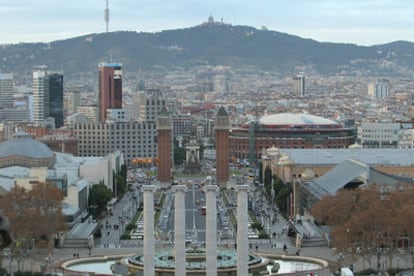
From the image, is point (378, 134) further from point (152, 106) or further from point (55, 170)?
point (55, 170)

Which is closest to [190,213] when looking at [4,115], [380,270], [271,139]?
[380,270]

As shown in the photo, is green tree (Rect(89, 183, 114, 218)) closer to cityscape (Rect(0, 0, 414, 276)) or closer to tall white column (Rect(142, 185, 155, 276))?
cityscape (Rect(0, 0, 414, 276))

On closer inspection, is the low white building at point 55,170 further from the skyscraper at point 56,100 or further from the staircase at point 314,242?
the skyscraper at point 56,100

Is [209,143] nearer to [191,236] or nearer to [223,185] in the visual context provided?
[223,185]

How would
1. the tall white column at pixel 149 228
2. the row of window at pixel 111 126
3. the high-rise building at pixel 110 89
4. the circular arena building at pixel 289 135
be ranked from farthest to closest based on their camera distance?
1. the high-rise building at pixel 110 89
2. the circular arena building at pixel 289 135
3. the row of window at pixel 111 126
4. the tall white column at pixel 149 228

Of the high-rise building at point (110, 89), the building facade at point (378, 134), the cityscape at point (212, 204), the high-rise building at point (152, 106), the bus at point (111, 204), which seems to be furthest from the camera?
the high-rise building at point (110, 89)

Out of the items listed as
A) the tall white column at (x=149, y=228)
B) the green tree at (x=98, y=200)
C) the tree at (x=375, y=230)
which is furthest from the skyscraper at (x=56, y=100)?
the tall white column at (x=149, y=228)
